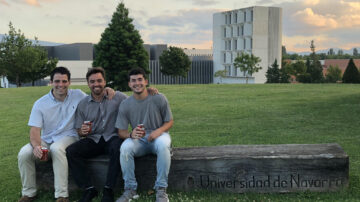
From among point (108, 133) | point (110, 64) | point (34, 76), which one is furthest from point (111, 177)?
point (34, 76)

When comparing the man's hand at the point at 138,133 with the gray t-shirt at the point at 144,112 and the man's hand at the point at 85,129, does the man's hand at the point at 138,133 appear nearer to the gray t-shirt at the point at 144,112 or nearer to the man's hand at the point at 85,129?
the gray t-shirt at the point at 144,112

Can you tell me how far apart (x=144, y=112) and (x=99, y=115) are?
689 millimetres

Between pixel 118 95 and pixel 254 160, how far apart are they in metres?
2.08

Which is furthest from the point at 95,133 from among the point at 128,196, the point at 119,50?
the point at 119,50

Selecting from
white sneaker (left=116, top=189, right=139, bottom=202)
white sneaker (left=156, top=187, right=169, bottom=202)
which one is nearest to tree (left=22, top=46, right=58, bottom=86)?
white sneaker (left=116, top=189, right=139, bottom=202)

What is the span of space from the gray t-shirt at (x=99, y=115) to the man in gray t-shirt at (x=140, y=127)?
0.80 ft

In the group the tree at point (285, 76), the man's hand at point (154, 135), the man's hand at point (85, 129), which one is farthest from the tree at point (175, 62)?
the man's hand at point (154, 135)

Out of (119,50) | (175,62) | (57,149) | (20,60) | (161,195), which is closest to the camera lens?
(161,195)

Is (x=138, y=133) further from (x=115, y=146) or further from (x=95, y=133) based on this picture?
(x=95, y=133)

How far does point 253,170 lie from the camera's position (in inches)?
189

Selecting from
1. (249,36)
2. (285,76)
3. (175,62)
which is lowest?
(285,76)

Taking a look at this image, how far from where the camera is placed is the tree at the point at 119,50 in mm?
23781

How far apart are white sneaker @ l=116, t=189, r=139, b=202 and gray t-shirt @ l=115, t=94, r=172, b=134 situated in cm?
79

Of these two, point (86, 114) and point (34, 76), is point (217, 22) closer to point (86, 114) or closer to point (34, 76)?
point (34, 76)
